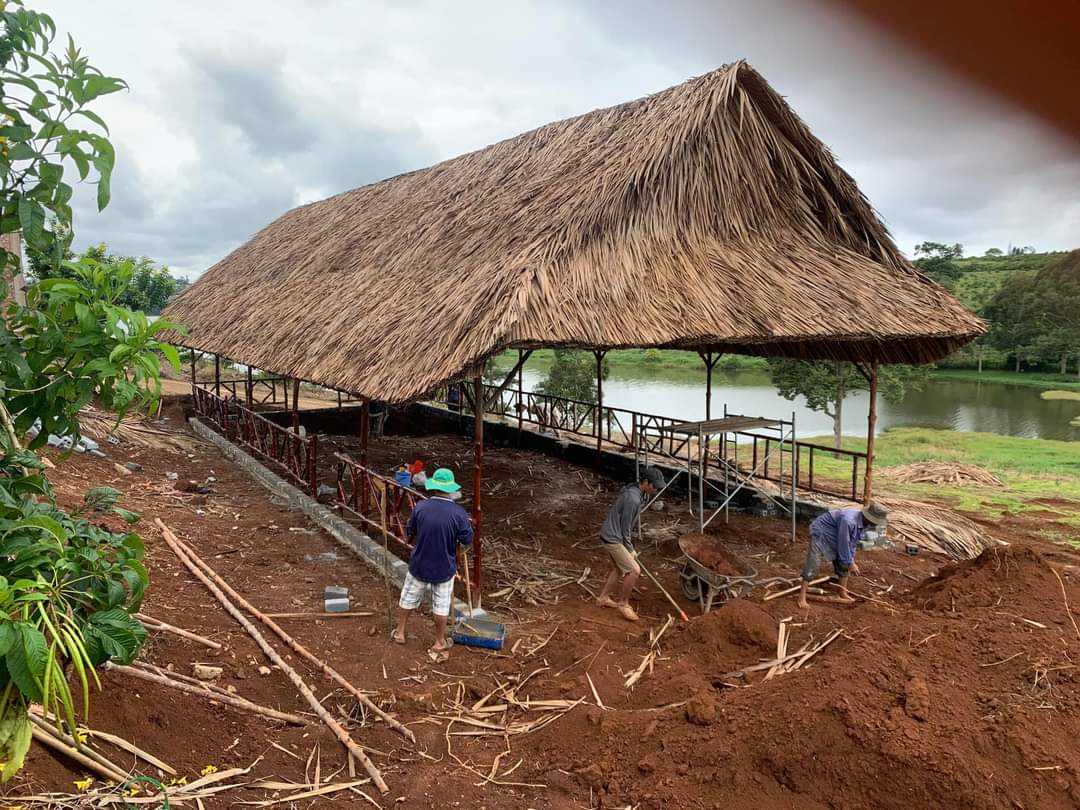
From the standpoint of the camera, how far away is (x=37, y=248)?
2.24 m

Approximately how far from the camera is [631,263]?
6941 mm

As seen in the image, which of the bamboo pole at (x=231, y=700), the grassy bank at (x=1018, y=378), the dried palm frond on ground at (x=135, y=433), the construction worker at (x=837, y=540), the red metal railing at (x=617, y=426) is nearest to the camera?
the bamboo pole at (x=231, y=700)

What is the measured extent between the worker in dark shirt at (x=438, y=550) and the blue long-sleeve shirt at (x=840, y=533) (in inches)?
133

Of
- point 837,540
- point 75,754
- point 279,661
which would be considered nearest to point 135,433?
point 279,661

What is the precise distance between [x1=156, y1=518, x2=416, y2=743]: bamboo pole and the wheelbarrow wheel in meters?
3.03

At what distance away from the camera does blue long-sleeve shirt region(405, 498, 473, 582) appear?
509cm

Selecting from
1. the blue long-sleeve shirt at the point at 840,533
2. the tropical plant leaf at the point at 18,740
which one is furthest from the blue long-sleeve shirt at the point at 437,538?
the blue long-sleeve shirt at the point at 840,533

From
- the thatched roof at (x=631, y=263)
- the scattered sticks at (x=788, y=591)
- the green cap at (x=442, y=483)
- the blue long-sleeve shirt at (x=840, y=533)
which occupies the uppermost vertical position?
the thatched roof at (x=631, y=263)

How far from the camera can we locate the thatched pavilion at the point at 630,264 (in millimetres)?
6070

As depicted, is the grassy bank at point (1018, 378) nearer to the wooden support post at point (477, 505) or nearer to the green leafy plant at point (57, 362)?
the wooden support post at point (477, 505)

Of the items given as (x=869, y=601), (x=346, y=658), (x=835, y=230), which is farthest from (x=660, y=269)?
(x=346, y=658)

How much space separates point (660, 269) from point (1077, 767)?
5.22 metres

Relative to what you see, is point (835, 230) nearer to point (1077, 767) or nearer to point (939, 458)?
point (1077, 767)

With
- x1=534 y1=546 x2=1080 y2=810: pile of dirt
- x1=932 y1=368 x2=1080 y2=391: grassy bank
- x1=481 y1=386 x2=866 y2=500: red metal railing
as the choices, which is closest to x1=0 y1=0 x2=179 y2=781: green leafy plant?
x1=534 y1=546 x2=1080 y2=810: pile of dirt
